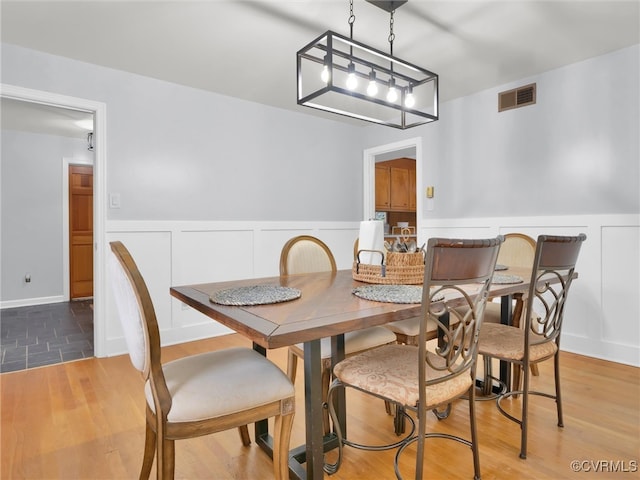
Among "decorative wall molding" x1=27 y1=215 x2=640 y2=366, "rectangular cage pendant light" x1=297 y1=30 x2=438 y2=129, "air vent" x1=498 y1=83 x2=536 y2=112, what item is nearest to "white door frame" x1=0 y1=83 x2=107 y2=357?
"decorative wall molding" x1=27 y1=215 x2=640 y2=366

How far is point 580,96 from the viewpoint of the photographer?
115 inches

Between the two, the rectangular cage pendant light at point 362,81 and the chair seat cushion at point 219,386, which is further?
the rectangular cage pendant light at point 362,81

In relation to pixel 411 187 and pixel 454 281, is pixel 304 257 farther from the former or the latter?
pixel 411 187

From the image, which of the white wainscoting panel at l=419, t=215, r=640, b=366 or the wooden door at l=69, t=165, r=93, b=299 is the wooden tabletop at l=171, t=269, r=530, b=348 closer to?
the white wainscoting panel at l=419, t=215, r=640, b=366

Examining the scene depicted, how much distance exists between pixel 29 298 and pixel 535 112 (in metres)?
A: 6.25

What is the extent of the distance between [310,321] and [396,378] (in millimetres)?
449

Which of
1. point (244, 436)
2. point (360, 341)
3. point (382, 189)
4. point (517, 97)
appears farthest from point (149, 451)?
point (382, 189)

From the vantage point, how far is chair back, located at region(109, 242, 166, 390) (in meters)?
1.09

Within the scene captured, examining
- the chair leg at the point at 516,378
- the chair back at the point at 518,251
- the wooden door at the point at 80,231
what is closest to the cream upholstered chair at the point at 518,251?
the chair back at the point at 518,251

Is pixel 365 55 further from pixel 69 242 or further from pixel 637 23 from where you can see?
pixel 69 242

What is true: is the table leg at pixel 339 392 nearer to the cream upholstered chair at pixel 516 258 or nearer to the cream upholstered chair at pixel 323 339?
the cream upholstered chair at pixel 323 339

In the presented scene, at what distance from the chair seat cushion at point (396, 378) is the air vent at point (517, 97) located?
2674 mm

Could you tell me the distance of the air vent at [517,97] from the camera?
318cm

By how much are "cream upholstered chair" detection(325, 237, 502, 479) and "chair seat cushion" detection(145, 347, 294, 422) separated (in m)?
0.30
